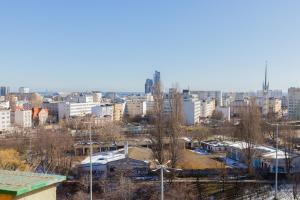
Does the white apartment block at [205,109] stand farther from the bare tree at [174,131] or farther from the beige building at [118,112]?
the bare tree at [174,131]

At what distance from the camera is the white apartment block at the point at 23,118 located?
161 feet

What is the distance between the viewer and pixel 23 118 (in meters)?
49.7

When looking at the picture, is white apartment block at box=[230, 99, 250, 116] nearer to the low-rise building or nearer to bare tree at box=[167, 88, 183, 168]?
bare tree at box=[167, 88, 183, 168]

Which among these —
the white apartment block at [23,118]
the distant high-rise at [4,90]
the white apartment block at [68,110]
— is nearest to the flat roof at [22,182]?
the white apartment block at [23,118]

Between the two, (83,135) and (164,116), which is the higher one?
(164,116)

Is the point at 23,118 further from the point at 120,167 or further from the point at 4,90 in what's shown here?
the point at 4,90

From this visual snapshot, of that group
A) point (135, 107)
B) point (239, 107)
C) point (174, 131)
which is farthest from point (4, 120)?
point (174, 131)

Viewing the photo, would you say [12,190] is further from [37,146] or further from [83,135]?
[83,135]

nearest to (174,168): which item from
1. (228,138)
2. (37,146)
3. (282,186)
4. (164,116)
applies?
(164,116)

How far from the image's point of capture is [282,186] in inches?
655

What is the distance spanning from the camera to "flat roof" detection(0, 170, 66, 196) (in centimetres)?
165

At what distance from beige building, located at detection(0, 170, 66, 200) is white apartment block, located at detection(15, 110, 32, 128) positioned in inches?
1922

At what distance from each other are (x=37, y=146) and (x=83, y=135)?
13849mm

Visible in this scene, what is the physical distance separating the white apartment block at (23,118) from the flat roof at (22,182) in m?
48.8
